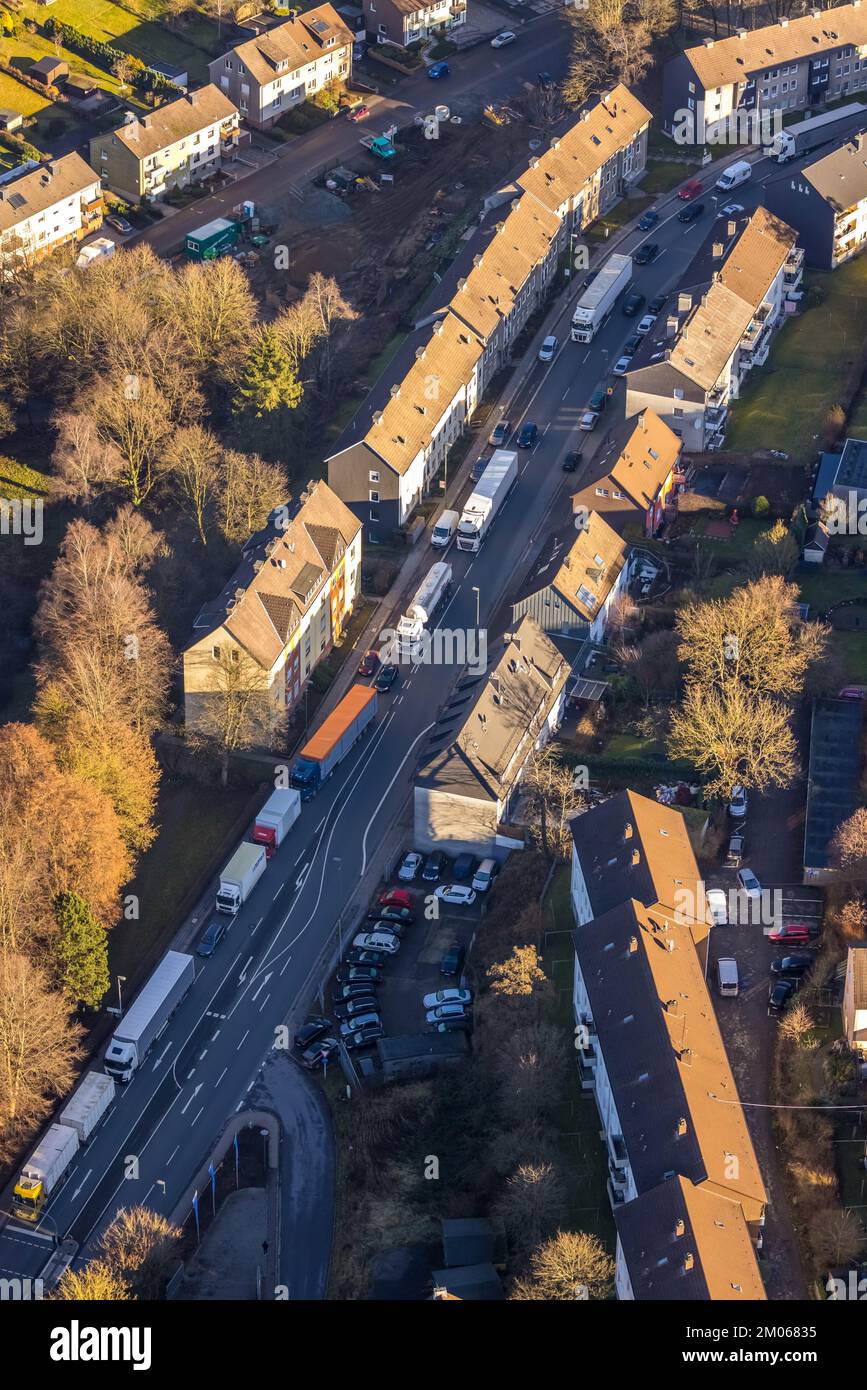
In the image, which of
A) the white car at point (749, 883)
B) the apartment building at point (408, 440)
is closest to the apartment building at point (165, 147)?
the apartment building at point (408, 440)

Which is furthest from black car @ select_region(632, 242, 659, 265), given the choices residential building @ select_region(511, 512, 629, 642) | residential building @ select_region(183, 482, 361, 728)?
residential building @ select_region(183, 482, 361, 728)

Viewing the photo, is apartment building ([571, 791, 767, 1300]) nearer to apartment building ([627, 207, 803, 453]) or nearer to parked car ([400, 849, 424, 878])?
parked car ([400, 849, 424, 878])

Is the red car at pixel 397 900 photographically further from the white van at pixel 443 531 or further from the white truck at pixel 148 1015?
the white van at pixel 443 531

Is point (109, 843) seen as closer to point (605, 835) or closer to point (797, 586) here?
point (605, 835)

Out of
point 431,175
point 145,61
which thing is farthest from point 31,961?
point 145,61

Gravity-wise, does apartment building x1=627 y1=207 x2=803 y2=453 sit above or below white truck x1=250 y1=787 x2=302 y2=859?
above

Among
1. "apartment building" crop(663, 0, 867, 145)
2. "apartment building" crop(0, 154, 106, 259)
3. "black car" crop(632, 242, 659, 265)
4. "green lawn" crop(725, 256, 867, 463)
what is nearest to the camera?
"green lawn" crop(725, 256, 867, 463)
